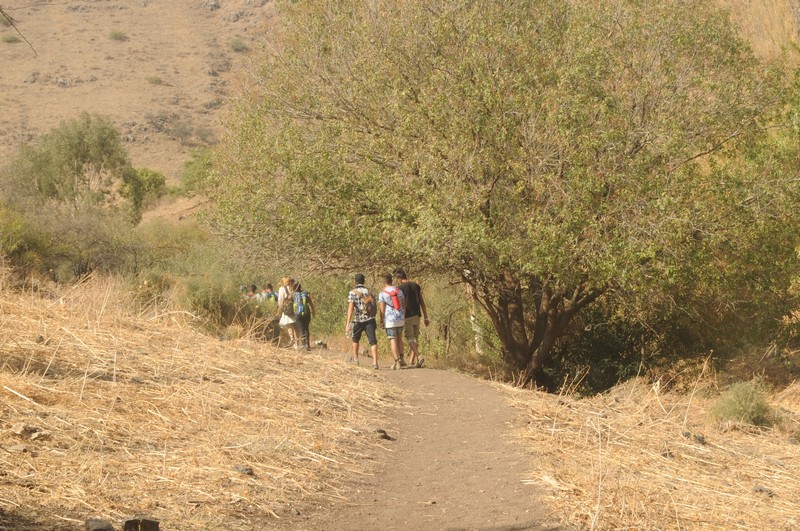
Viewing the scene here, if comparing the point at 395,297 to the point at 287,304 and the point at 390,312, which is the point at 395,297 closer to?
the point at 390,312

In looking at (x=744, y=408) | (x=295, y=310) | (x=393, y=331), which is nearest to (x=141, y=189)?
(x=295, y=310)

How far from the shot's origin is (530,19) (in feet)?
49.6

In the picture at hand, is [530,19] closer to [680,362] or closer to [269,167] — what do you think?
[269,167]

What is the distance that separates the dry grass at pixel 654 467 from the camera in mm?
6590

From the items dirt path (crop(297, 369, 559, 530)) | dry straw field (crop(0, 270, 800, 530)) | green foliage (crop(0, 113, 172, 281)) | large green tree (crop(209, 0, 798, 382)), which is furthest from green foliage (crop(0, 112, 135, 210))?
dirt path (crop(297, 369, 559, 530))

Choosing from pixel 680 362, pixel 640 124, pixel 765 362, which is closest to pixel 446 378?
pixel 640 124

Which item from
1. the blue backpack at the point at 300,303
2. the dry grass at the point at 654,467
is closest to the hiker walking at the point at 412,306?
the blue backpack at the point at 300,303

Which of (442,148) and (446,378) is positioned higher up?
(442,148)

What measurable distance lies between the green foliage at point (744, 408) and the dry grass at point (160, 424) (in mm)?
4927

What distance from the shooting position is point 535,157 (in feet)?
44.7

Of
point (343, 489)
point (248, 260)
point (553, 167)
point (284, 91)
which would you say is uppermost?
point (284, 91)

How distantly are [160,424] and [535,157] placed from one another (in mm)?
7817

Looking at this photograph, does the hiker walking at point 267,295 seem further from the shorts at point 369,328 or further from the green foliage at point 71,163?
the green foliage at point 71,163

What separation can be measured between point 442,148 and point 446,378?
352 centimetres
